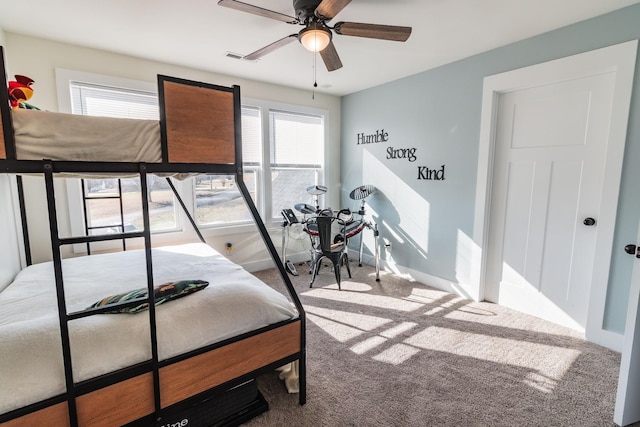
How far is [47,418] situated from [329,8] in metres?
2.24

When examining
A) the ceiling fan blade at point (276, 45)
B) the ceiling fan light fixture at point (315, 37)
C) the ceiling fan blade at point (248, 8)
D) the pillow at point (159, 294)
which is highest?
the ceiling fan blade at point (248, 8)

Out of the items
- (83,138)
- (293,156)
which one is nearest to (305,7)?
(83,138)

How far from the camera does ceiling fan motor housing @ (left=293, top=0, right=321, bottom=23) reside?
1737 millimetres

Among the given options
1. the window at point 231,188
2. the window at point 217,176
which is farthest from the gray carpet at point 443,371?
the window at point 217,176

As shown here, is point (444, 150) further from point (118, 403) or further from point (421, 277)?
point (118, 403)

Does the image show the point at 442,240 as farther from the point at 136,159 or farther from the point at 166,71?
the point at 166,71

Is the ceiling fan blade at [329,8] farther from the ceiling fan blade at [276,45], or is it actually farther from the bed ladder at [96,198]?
the bed ladder at [96,198]

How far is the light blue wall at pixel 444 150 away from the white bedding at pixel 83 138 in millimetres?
2860

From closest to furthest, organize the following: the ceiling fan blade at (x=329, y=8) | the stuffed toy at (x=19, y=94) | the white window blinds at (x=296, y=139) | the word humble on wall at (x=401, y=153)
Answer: the stuffed toy at (x=19, y=94)
the ceiling fan blade at (x=329, y=8)
the word humble on wall at (x=401, y=153)
the white window blinds at (x=296, y=139)

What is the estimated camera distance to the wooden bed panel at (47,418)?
1.00 meters

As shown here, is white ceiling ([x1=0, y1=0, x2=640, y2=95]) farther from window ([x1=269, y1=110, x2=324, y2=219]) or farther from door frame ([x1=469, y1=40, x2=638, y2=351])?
window ([x1=269, y1=110, x2=324, y2=219])

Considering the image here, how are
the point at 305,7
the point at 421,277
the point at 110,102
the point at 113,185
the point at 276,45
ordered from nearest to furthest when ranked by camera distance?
the point at 305,7 → the point at 276,45 → the point at 110,102 → the point at 113,185 → the point at 421,277

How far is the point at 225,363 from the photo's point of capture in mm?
1427

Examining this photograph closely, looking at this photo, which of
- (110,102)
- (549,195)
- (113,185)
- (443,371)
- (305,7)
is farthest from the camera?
(113,185)
